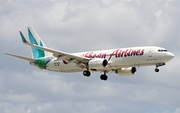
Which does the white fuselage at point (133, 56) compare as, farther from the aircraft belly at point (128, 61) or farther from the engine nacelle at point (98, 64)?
the engine nacelle at point (98, 64)

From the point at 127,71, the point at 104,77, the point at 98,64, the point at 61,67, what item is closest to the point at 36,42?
the point at 61,67

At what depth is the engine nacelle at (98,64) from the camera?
366 ft

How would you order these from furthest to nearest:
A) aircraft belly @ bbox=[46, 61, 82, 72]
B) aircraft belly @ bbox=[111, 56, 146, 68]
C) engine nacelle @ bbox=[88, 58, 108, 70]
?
aircraft belly @ bbox=[46, 61, 82, 72] < engine nacelle @ bbox=[88, 58, 108, 70] < aircraft belly @ bbox=[111, 56, 146, 68]

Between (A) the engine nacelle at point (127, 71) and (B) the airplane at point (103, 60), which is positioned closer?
(B) the airplane at point (103, 60)

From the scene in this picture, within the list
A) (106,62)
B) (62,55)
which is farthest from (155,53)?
(62,55)

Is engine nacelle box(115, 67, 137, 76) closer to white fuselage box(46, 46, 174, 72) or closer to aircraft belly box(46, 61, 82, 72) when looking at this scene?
white fuselage box(46, 46, 174, 72)

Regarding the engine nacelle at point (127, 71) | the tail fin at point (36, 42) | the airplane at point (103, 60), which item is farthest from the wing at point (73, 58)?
the tail fin at point (36, 42)

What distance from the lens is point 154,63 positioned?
356ft

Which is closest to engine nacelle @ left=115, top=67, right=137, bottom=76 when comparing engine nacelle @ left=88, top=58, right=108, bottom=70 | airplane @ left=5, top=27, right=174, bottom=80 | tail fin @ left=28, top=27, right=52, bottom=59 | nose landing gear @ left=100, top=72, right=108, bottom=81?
airplane @ left=5, top=27, right=174, bottom=80

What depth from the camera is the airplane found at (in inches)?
4274

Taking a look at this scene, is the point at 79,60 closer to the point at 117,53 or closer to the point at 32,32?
the point at 117,53

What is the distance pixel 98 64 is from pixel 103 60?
3.71 ft

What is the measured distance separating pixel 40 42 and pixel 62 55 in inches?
676

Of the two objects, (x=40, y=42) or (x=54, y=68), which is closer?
(x=54, y=68)
